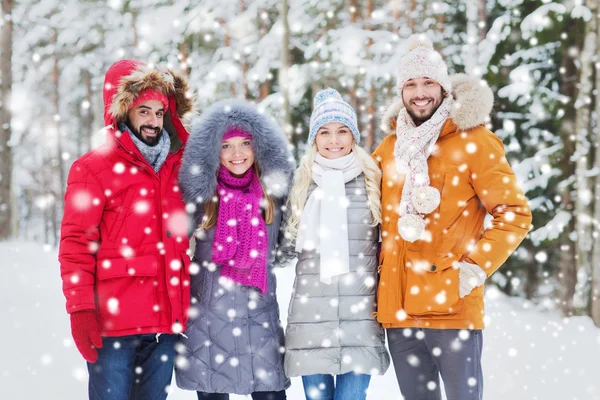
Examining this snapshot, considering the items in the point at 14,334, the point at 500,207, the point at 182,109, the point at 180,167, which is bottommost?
the point at 14,334

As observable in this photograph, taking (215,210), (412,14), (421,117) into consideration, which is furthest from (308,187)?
(412,14)

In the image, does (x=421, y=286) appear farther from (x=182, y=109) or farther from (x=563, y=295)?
(x=563, y=295)

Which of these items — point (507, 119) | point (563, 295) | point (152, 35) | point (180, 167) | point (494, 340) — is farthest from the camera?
point (152, 35)

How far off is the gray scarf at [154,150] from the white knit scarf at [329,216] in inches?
41.2

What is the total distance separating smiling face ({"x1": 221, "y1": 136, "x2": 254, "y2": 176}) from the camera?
3609 millimetres

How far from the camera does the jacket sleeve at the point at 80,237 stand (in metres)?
2.97

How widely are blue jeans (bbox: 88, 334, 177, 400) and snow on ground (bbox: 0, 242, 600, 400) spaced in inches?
69.4

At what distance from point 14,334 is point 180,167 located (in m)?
3.82

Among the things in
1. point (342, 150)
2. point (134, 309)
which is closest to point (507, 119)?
point (342, 150)

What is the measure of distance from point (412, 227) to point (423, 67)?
3.63 ft

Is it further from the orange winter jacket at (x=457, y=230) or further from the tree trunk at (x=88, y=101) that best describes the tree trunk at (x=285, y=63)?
the tree trunk at (x=88, y=101)

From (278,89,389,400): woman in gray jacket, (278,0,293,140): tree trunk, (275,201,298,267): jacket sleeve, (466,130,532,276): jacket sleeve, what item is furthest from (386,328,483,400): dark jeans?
(278,0,293,140): tree trunk

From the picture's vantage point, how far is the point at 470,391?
3.14 meters

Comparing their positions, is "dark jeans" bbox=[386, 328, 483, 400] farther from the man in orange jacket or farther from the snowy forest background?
the snowy forest background
